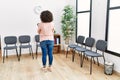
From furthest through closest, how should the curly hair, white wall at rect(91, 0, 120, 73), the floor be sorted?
white wall at rect(91, 0, 120, 73), the curly hair, the floor

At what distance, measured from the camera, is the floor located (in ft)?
11.0

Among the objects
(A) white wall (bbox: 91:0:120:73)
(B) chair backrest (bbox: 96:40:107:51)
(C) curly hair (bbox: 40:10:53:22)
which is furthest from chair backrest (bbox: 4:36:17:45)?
(B) chair backrest (bbox: 96:40:107:51)

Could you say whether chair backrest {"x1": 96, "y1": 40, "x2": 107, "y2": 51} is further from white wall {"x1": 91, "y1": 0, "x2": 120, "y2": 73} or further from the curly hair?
the curly hair

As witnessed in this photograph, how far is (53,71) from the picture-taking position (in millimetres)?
3764

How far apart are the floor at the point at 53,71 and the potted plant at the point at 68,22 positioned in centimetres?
118

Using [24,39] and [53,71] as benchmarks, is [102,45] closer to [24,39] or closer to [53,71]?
[53,71]

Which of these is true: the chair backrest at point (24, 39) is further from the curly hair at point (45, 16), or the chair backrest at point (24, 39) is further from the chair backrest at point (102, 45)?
the chair backrest at point (102, 45)

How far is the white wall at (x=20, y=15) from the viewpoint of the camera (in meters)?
5.05

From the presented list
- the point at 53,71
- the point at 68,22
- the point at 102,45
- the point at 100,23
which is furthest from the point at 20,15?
the point at 102,45

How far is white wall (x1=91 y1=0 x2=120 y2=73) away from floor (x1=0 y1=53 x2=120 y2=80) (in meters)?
0.34

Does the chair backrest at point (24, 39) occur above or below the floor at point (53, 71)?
Answer: above

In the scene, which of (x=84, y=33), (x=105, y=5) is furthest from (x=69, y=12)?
(x=105, y=5)

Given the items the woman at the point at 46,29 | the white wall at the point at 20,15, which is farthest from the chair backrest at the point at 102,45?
the white wall at the point at 20,15

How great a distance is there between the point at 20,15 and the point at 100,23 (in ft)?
9.00
